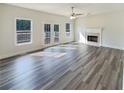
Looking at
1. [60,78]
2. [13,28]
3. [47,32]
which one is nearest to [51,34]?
[47,32]

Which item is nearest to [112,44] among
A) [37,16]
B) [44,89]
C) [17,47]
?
[37,16]

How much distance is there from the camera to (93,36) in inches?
441

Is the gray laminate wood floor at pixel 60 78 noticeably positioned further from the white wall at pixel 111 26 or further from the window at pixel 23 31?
the white wall at pixel 111 26

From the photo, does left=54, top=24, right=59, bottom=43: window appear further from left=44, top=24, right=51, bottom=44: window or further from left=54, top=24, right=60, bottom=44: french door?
left=44, top=24, right=51, bottom=44: window

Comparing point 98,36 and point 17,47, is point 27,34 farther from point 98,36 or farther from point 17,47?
point 98,36

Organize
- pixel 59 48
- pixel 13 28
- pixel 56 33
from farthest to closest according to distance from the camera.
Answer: pixel 56 33 < pixel 59 48 < pixel 13 28

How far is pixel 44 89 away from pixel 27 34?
5397 mm

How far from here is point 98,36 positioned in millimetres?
10562

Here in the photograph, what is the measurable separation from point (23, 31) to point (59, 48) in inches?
97.3

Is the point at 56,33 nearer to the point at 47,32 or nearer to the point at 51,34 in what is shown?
the point at 51,34

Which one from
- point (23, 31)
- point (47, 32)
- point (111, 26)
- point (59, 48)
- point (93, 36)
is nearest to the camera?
point (23, 31)

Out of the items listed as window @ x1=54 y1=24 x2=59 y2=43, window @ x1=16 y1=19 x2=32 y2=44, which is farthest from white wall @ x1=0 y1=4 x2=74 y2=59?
window @ x1=54 y1=24 x2=59 y2=43

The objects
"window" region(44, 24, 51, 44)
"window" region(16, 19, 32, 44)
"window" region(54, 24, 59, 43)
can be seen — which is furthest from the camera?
"window" region(54, 24, 59, 43)

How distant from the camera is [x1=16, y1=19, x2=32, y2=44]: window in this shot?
292 inches
